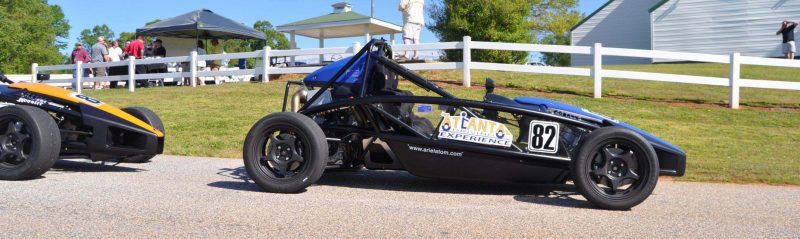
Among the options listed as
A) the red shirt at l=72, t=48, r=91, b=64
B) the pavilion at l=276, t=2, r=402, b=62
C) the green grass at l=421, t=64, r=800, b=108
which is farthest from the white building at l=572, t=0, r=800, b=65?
the red shirt at l=72, t=48, r=91, b=64

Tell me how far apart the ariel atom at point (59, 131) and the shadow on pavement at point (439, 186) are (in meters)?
0.87

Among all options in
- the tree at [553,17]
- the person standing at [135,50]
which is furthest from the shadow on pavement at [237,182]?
the tree at [553,17]

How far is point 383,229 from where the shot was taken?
3.91 m

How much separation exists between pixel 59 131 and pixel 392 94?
2853mm

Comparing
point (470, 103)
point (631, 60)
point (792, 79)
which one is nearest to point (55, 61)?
point (631, 60)

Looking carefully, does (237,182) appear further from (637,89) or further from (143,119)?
(637,89)

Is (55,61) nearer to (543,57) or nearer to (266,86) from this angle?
(543,57)

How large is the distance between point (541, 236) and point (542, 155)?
115cm

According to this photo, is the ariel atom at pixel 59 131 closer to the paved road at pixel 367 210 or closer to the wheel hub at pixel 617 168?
the paved road at pixel 367 210

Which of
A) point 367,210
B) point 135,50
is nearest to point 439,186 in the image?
point 367,210

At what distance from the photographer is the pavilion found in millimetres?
21516

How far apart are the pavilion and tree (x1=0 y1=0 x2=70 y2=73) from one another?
3913 centimetres

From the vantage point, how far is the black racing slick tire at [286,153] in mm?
5031

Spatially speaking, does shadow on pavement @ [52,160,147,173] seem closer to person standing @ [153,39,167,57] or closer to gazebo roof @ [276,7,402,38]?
person standing @ [153,39,167,57]
